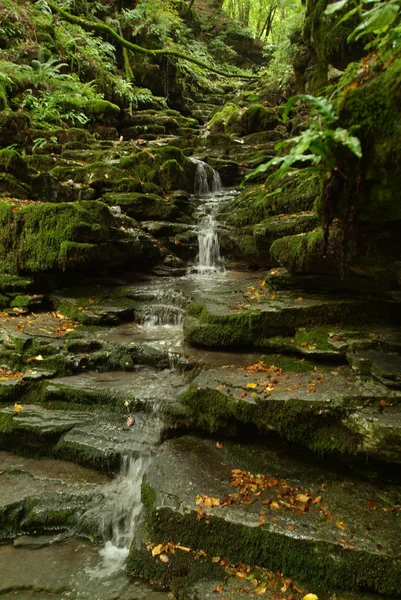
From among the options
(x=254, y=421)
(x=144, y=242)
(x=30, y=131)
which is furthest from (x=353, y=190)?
(x=30, y=131)

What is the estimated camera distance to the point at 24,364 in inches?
235

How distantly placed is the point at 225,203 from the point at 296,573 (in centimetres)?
1026

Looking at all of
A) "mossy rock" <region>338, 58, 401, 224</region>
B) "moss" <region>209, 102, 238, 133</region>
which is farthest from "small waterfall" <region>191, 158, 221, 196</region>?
"mossy rock" <region>338, 58, 401, 224</region>

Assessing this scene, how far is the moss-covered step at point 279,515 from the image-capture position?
10.6 feet

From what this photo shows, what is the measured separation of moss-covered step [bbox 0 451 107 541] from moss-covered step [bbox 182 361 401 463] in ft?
4.98

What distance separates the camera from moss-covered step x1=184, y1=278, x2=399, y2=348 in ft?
17.2

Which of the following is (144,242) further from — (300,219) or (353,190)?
(353,190)

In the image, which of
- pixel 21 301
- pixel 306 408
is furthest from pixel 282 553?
pixel 21 301

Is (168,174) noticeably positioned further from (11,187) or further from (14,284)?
(14,284)

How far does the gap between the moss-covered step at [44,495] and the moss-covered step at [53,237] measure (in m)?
3.86

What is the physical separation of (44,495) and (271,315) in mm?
3652

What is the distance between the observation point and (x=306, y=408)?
401cm

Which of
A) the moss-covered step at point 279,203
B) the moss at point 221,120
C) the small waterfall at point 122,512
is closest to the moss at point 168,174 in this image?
the moss-covered step at point 279,203

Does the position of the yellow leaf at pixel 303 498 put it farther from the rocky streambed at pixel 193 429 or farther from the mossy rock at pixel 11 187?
the mossy rock at pixel 11 187
